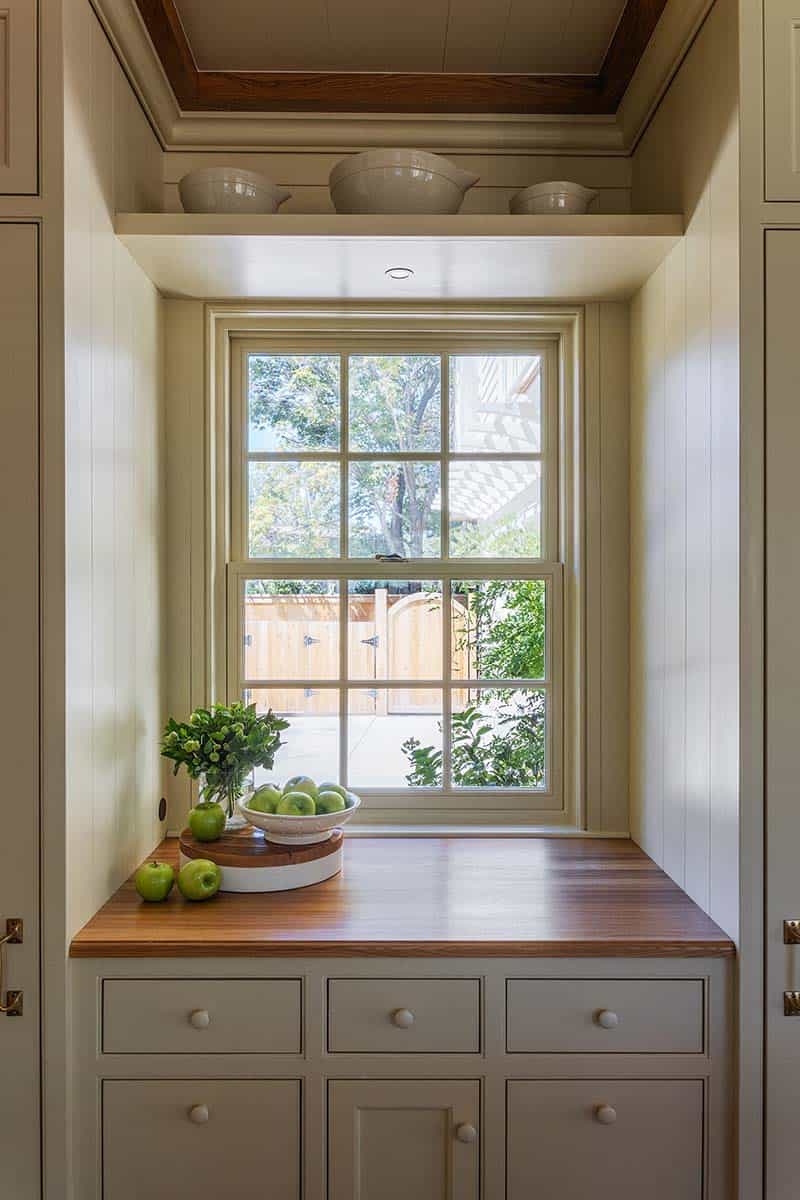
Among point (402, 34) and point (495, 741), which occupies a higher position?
point (402, 34)

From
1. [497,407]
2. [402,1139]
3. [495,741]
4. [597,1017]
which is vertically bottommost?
[402,1139]

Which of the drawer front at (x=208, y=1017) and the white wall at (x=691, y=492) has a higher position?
the white wall at (x=691, y=492)

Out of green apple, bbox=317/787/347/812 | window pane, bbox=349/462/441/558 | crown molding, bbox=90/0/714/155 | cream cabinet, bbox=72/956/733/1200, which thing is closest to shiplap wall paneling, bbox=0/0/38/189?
crown molding, bbox=90/0/714/155

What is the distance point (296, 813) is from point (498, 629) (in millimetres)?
784

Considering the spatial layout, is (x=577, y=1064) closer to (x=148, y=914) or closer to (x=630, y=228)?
(x=148, y=914)

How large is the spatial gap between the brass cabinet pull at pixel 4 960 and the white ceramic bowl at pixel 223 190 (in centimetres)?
146

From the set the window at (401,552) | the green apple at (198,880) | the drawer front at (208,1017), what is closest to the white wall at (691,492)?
the window at (401,552)

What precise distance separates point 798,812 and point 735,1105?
550 mm

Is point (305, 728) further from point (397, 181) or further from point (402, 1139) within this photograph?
point (397, 181)

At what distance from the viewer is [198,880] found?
5.86 ft

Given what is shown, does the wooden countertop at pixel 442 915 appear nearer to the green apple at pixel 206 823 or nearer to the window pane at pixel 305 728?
the green apple at pixel 206 823

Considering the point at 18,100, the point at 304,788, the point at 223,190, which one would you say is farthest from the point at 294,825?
the point at 18,100

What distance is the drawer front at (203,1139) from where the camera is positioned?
5.24ft

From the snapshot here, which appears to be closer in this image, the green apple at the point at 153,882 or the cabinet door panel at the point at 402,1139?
the cabinet door panel at the point at 402,1139
